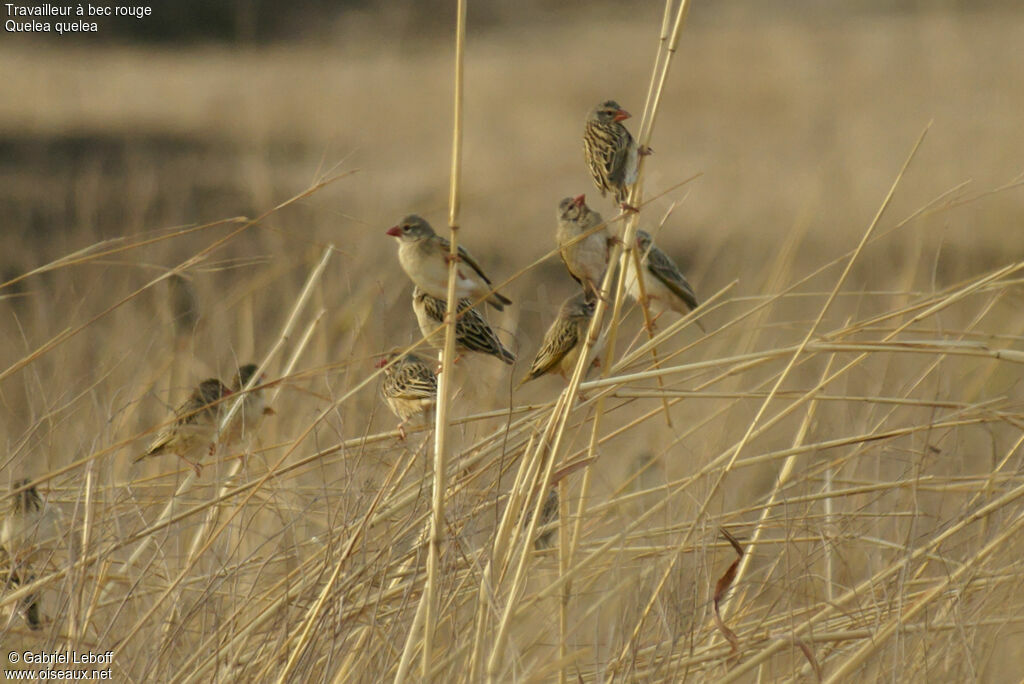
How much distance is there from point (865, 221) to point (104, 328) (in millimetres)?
8513

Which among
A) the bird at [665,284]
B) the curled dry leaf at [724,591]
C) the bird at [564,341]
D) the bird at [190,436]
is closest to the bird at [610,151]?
the bird at [564,341]

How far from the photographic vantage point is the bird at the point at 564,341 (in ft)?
13.2

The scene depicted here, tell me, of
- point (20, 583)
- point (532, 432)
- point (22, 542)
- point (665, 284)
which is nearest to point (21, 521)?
point (22, 542)

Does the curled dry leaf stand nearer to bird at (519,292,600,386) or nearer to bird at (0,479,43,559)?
bird at (519,292,600,386)

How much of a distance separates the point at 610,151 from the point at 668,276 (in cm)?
123

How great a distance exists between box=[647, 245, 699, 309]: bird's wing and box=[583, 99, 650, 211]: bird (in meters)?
0.92

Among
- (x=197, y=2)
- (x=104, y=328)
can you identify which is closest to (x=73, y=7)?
(x=197, y=2)

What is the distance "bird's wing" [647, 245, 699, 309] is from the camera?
4.87 m

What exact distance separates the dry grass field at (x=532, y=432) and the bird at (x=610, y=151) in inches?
6.2

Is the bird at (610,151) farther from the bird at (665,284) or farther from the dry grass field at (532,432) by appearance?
the bird at (665,284)

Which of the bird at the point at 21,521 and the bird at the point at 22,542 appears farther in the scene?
the bird at the point at 21,521

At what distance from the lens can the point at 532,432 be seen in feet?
8.65

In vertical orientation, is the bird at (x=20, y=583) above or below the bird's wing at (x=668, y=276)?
below

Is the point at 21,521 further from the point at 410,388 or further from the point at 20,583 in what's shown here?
the point at 410,388
